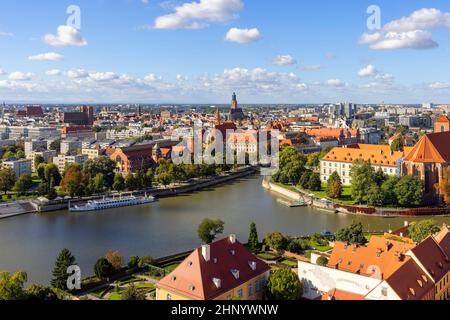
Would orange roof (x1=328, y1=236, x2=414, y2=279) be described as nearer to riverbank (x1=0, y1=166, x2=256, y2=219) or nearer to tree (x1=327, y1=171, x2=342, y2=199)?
tree (x1=327, y1=171, x2=342, y2=199)

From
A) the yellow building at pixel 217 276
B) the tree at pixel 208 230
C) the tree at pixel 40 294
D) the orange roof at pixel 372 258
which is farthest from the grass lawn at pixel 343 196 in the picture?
the tree at pixel 40 294

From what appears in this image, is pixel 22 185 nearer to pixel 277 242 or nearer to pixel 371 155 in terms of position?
pixel 277 242

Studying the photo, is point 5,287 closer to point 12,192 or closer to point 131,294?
point 131,294

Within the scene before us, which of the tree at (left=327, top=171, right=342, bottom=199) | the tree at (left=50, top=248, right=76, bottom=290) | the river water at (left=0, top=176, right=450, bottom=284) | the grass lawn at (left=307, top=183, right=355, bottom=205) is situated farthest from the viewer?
the tree at (left=327, top=171, right=342, bottom=199)

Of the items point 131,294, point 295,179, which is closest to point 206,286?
point 131,294

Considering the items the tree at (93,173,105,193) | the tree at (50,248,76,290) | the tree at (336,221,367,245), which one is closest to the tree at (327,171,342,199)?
the tree at (336,221,367,245)

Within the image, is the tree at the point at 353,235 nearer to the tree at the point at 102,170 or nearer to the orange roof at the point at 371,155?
the orange roof at the point at 371,155
